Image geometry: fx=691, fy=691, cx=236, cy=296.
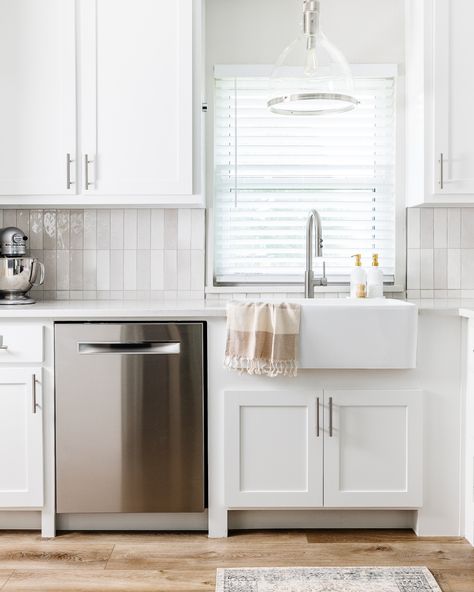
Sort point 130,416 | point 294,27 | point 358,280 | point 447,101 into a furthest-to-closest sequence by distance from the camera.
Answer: point 294,27
point 358,280
point 447,101
point 130,416

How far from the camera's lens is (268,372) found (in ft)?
8.18

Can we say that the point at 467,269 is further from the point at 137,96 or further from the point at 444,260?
the point at 137,96

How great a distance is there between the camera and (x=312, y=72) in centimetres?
244

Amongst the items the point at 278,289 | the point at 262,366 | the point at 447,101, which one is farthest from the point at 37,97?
the point at 447,101

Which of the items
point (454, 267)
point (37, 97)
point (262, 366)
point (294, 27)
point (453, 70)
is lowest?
point (262, 366)

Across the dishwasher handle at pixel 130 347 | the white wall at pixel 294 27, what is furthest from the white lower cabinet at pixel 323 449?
the white wall at pixel 294 27

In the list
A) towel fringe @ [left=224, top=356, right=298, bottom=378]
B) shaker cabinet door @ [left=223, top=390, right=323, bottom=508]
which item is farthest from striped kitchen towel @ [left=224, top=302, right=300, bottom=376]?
shaker cabinet door @ [left=223, top=390, right=323, bottom=508]

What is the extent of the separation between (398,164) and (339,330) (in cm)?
109

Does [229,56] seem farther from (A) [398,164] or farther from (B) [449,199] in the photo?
(B) [449,199]

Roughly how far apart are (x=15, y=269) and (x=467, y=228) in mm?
2026

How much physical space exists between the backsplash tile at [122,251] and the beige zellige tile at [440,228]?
42.5 inches

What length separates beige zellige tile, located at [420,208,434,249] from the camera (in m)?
3.20

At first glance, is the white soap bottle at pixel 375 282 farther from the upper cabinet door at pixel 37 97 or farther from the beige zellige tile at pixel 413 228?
the upper cabinet door at pixel 37 97

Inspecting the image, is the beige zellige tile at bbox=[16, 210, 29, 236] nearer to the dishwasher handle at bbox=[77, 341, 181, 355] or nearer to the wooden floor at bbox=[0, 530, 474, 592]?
the dishwasher handle at bbox=[77, 341, 181, 355]
